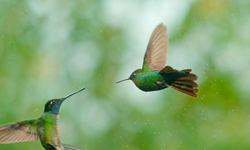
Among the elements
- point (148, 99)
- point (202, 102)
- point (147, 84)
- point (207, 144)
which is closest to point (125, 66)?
point (148, 99)

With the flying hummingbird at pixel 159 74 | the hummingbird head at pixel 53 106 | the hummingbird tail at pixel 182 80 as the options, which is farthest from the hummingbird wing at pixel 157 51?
the hummingbird head at pixel 53 106

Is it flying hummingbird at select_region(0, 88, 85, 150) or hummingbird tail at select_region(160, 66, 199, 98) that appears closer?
hummingbird tail at select_region(160, 66, 199, 98)

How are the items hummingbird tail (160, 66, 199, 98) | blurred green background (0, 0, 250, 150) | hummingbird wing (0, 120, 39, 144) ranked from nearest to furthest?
hummingbird tail (160, 66, 199, 98) → hummingbird wing (0, 120, 39, 144) → blurred green background (0, 0, 250, 150)

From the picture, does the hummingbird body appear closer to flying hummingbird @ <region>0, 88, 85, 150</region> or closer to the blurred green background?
flying hummingbird @ <region>0, 88, 85, 150</region>

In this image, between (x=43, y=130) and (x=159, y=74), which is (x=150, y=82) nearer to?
(x=159, y=74)

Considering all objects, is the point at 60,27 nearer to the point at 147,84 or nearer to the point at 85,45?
the point at 85,45

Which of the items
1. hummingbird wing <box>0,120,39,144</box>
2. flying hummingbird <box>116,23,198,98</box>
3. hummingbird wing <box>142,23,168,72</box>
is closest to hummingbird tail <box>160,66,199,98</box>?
flying hummingbird <box>116,23,198,98</box>
